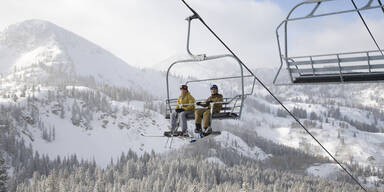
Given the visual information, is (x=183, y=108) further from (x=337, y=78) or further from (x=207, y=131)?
(x=337, y=78)

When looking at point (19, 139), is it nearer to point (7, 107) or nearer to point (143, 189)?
point (7, 107)

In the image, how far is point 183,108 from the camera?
1377 cm

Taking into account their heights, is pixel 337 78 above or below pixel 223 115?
above

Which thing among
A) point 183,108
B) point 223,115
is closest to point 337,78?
point 223,115

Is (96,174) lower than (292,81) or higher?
lower

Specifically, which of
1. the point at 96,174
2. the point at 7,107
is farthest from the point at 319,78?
the point at 7,107

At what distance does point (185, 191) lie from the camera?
104 metres

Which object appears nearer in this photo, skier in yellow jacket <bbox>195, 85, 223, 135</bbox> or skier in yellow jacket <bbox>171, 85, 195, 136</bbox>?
skier in yellow jacket <bbox>195, 85, 223, 135</bbox>

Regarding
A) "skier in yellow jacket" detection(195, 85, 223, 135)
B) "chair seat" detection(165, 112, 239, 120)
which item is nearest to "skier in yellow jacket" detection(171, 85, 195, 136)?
"chair seat" detection(165, 112, 239, 120)

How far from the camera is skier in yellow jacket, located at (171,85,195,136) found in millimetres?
13412

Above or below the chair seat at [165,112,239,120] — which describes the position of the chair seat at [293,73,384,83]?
above

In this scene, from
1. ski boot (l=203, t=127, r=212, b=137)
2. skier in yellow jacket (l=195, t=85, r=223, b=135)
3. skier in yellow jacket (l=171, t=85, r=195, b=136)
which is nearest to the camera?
ski boot (l=203, t=127, r=212, b=137)

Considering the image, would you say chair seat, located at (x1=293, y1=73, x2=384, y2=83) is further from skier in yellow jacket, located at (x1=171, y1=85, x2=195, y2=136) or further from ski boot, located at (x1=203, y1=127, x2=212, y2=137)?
skier in yellow jacket, located at (x1=171, y1=85, x2=195, y2=136)

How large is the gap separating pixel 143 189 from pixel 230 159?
9114 centimetres
